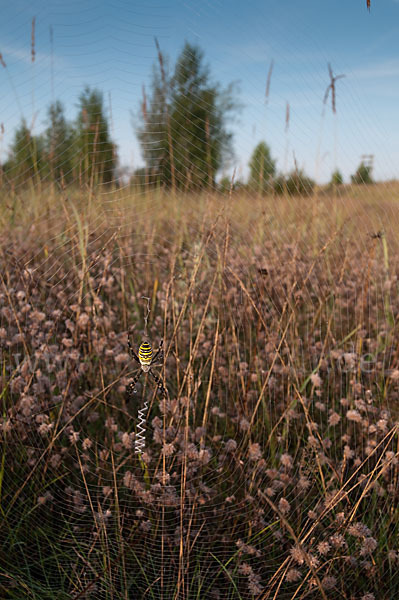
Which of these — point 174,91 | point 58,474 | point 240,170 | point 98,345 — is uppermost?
point 174,91

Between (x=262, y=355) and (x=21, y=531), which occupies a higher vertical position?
(x=262, y=355)

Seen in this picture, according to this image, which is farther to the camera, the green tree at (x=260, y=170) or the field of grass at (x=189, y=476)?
the green tree at (x=260, y=170)

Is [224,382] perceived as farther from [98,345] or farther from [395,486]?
[395,486]

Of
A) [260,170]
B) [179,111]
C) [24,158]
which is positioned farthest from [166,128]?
[24,158]

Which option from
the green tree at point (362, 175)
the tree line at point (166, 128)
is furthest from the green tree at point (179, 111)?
the green tree at point (362, 175)

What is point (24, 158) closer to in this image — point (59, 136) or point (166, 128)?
point (59, 136)

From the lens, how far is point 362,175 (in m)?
2.16

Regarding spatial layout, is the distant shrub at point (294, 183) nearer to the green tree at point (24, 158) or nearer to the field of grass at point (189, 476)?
the field of grass at point (189, 476)

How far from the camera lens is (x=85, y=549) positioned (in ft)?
4.77

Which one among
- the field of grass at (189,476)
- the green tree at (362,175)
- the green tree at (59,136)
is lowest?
the field of grass at (189,476)

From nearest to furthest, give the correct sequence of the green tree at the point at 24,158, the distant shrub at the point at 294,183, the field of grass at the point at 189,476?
the field of grass at the point at 189,476 < the distant shrub at the point at 294,183 < the green tree at the point at 24,158

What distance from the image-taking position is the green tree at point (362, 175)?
80.0 inches

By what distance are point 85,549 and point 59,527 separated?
0.18 metres

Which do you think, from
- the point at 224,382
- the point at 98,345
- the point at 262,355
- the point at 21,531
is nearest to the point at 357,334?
the point at 262,355
